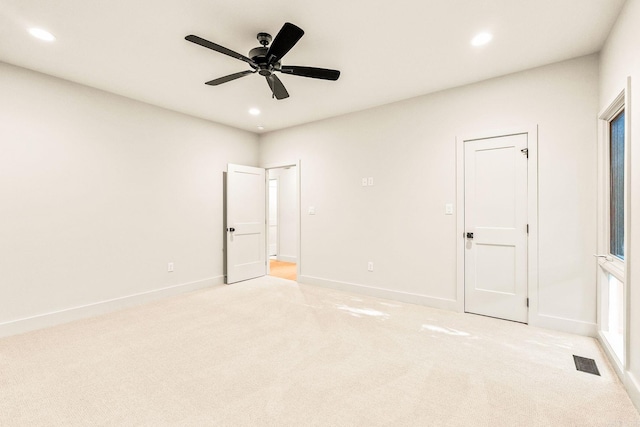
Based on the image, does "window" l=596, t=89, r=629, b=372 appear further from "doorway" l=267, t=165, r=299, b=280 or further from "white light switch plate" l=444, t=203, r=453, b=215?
"doorway" l=267, t=165, r=299, b=280

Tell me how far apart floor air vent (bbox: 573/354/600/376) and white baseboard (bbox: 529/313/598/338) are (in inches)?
21.0

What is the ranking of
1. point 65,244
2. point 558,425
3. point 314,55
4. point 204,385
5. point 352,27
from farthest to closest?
point 65,244 < point 314,55 < point 352,27 < point 204,385 < point 558,425

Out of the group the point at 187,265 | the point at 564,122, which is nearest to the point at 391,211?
the point at 564,122

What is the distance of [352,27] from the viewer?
93.1 inches

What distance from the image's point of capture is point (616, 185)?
2498mm

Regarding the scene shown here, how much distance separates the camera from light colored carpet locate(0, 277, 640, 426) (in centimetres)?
174

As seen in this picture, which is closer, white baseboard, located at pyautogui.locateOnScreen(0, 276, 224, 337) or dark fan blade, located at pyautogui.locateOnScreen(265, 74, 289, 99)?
dark fan blade, located at pyautogui.locateOnScreen(265, 74, 289, 99)

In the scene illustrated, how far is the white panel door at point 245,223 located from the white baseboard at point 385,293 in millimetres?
939

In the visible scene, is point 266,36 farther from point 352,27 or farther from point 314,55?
point 352,27

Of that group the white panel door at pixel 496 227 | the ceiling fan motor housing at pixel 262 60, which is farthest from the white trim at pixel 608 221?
the ceiling fan motor housing at pixel 262 60

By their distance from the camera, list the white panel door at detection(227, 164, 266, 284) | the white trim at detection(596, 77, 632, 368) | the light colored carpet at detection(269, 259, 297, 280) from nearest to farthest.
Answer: the white trim at detection(596, 77, 632, 368) → the white panel door at detection(227, 164, 266, 284) → the light colored carpet at detection(269, 259, 297, 280)

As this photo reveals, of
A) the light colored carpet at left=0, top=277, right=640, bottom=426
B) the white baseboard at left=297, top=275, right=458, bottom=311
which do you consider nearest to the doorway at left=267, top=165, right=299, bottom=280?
the white baseboard at left=297, top=275, right=458, bottom=311

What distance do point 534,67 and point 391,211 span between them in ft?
6.90

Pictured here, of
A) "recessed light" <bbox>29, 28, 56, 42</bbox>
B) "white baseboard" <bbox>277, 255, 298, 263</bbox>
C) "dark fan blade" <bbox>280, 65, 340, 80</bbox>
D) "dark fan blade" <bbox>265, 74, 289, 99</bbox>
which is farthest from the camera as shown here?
"white baseboard" <bbox>277, 255, 298, 263</bbox>
